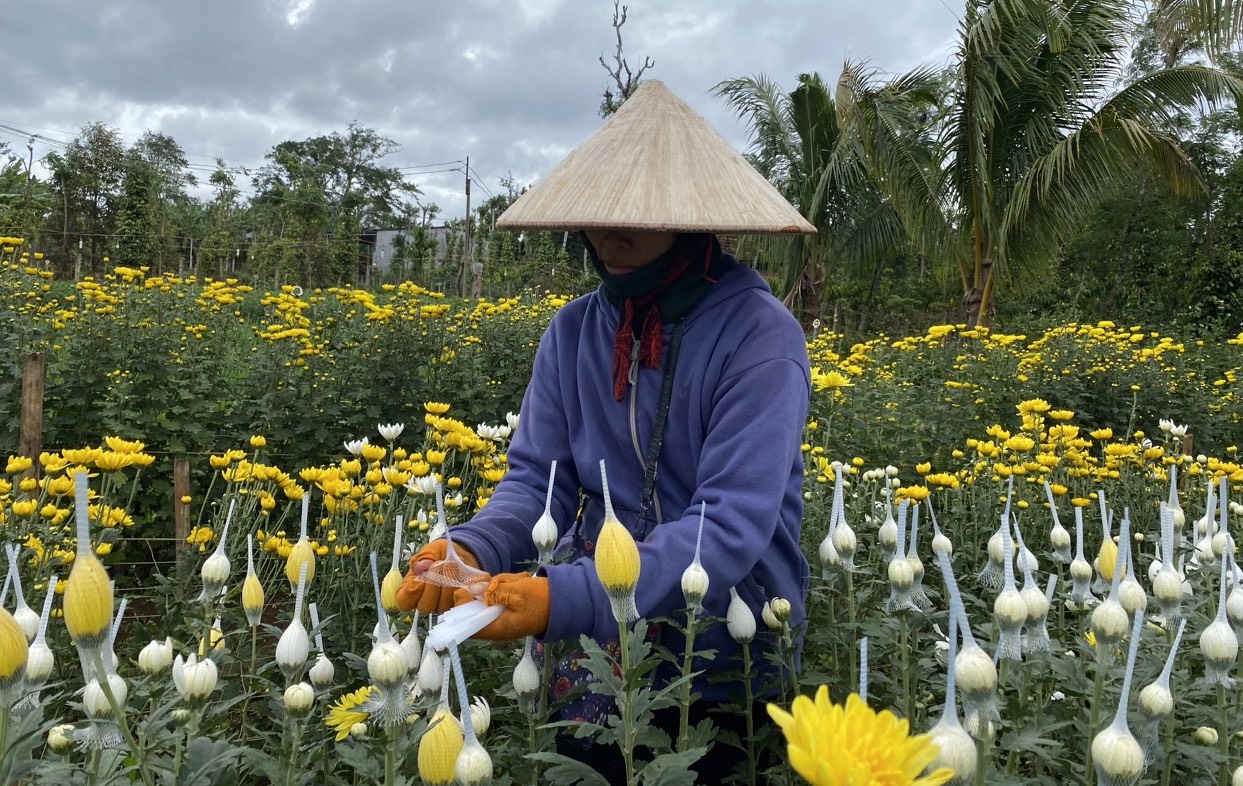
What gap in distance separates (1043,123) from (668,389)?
1026 centimetres

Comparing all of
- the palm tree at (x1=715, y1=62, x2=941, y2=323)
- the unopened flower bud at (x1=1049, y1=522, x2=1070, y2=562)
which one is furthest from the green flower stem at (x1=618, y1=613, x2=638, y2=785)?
the palm tree at (x1=715, y1=62, x2=941, y2=323)

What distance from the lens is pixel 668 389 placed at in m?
1.60

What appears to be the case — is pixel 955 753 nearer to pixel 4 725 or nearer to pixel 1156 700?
pixel 1156 700

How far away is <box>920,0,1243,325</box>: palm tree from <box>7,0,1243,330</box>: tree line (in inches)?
0.9

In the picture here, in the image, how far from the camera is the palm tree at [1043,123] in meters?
9.47

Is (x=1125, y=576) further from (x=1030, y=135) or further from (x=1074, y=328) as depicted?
(x=1030, y=135)

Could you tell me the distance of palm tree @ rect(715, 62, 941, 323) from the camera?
10.8 metres

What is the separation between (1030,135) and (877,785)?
36.5ft

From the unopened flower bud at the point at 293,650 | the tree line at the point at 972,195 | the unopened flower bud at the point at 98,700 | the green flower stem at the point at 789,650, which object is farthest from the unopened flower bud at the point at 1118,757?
the tree line at the point at 972,195

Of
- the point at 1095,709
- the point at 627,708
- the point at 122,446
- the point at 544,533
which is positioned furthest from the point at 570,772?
the point at 122,446

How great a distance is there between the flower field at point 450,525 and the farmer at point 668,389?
11cm

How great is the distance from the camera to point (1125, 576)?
102cm

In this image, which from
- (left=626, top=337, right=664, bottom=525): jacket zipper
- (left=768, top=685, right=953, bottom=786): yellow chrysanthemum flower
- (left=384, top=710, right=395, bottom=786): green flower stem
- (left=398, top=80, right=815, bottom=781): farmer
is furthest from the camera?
(left=626, top=337, right=664, bottom=525): jacket zipper

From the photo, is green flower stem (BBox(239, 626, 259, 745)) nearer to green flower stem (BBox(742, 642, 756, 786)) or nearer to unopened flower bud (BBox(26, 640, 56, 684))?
unopened flower bud (BBox(26, 640, 56, 684))
